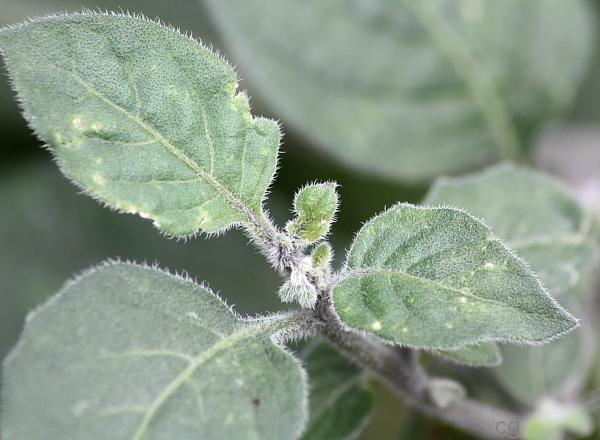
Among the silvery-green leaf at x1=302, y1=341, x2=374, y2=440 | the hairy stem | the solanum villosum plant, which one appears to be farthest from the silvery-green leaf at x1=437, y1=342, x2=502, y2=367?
the silvery-green leaf at x1=302, y1=341, x2=374, y2=440

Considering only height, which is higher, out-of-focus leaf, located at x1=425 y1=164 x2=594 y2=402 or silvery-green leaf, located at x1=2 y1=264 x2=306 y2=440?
out-of-focus leaf, located at x1=425 y1=164 x2=594 y2=402

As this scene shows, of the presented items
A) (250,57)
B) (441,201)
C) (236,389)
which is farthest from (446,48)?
(236,389)

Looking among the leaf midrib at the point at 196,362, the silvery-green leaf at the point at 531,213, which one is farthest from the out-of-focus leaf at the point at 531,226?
the leaf midrib at the point at 196,362

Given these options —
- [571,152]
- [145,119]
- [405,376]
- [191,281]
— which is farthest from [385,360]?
[571,152]

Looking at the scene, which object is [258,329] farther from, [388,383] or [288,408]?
[388,383]

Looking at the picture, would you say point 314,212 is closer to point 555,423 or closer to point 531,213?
point 531,213

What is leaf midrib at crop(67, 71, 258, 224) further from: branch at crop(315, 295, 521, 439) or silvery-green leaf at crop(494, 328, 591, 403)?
silvery-green leaf at crop(494, 328, 591, 403)

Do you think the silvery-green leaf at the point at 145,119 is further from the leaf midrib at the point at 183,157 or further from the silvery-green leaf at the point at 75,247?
the silvery-green leaf at the point at 75,247
